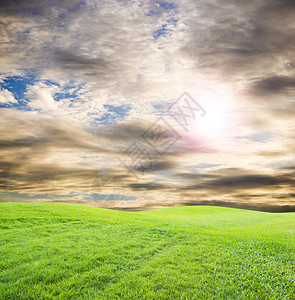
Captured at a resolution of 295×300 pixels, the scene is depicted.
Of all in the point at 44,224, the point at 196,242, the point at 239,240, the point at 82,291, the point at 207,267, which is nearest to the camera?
the point at 82,291

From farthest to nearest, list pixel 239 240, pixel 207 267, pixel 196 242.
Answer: pixel 239 240 < pixel 196 242 < pixel 207 267

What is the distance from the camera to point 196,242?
16.0 m

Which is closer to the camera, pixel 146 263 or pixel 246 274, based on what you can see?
pixel 246 274

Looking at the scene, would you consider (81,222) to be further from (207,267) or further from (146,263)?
(207,267)

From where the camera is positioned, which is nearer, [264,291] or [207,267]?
[264,291]

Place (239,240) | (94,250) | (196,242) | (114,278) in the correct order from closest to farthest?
1. (114,278)
2. (94,250)
3. (196,242)
4. (239,240)

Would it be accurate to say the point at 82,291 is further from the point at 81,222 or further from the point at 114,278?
the point at 81,222

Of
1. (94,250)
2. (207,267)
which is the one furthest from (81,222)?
(207,267)

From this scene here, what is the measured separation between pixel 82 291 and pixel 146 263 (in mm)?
3779

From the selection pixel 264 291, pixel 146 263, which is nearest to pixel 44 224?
pixel 146 263

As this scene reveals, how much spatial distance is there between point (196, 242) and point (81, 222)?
1194 cm

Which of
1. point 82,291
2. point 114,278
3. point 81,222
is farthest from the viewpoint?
point 81,222

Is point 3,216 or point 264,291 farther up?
point 3,216

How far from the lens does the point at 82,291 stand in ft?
29.6
